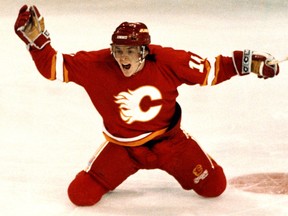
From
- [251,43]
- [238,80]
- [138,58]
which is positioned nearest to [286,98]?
[238,80]

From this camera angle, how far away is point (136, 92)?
86.4 inches

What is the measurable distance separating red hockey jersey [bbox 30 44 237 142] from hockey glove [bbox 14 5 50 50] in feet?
0.11

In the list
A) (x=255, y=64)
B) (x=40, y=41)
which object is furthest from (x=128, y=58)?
(x=255, y=64)

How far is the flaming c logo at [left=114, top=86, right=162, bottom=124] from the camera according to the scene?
7.21ft

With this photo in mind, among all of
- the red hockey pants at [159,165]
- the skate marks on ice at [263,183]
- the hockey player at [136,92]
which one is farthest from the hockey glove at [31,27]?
the skate marks on ice at [263,183]

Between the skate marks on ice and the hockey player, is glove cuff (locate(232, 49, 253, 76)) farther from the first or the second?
the skate marks on ice

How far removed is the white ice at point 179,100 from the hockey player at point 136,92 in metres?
0.07

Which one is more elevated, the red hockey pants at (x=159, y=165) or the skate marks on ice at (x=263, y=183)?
the red hockey pants at (x=159, y=165)

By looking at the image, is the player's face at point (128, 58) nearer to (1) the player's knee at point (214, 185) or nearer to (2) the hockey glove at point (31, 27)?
(2) the hockey glove at point (31, 27)

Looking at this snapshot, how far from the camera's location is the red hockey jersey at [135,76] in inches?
86.0

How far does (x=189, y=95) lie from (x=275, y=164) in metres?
0.75

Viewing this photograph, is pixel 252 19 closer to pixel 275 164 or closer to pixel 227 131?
pixel 227 131

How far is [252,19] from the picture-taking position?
13.6 feet

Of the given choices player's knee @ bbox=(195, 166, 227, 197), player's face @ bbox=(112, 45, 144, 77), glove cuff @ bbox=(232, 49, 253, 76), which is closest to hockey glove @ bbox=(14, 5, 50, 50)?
player's face @ bbox=(112, 45, 144, 77)
